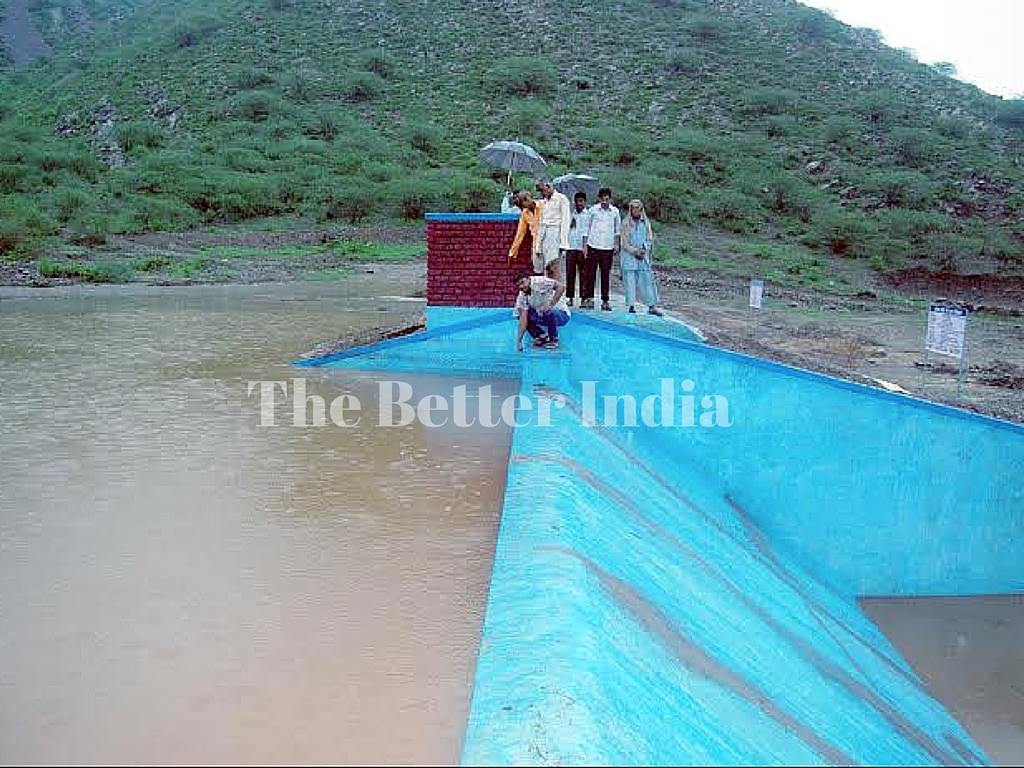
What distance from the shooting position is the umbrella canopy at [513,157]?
12.7m

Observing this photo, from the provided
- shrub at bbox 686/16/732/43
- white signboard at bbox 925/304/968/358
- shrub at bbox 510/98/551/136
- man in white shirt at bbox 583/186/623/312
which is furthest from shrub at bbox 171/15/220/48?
white signboard at bbox 925/304/968/358

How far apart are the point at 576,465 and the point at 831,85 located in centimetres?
4298

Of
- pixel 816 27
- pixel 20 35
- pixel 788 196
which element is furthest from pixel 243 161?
pixel 20 35


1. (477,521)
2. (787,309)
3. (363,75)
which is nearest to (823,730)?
(477,521)

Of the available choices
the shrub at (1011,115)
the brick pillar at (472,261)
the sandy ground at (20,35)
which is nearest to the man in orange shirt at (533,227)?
the brick pillar at (472,261)

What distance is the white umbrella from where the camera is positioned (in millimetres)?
12688

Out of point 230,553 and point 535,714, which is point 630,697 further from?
point 230,553

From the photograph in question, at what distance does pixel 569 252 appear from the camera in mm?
10758

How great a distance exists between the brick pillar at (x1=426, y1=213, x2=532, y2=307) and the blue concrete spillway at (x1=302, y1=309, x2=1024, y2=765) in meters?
0.21

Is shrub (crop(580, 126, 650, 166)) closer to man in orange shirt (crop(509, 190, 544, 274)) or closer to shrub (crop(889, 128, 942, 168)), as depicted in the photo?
shrub (crop(889, 128, 942, 168))

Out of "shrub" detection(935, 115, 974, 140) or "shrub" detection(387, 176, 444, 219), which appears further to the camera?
"shrub" detection(935, 115, 974, 140)

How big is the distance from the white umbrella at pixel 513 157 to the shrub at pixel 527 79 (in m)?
29.0

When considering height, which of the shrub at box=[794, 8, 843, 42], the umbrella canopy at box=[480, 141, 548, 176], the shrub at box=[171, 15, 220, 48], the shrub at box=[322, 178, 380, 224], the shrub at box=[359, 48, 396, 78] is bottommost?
the shrub at box=[322, 178, 380, 224]

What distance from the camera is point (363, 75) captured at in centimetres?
4078
